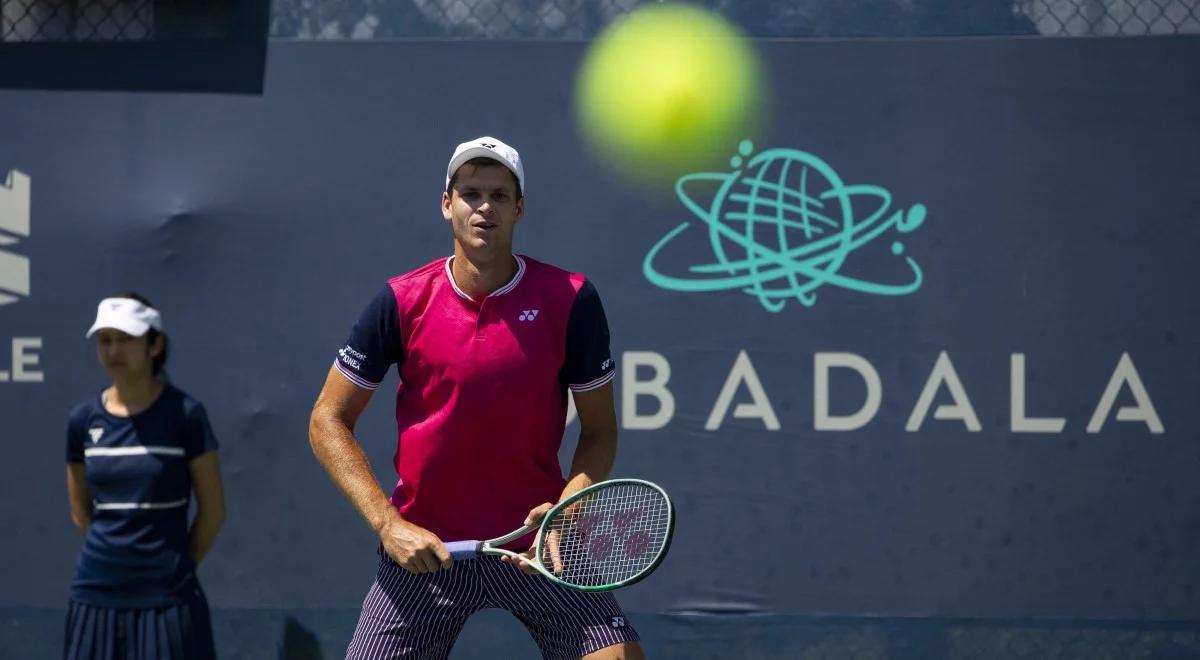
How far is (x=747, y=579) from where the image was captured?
505 cm

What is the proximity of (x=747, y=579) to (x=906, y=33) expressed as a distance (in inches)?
77.1

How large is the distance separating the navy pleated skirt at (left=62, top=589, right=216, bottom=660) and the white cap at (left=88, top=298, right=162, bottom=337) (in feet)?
2.60

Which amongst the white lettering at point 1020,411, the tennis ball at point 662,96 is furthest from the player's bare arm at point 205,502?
the white lettering at point 1020,411

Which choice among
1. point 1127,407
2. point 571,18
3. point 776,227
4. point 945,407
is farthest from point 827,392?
point 571,18

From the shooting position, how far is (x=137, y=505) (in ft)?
13.6

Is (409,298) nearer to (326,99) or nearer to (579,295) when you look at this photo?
(579,295)

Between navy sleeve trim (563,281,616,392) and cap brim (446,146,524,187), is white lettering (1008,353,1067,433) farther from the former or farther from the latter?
cap brim (446,146,524,187)

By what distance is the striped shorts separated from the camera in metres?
Result: 3.14

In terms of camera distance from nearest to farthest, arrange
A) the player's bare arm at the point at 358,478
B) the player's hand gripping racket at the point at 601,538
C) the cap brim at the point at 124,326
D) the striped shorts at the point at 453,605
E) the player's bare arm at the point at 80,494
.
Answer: the player's bare arm at the point at 358,478 → the player's hand gripping racket at the point at 601,538 → the striped shorts at the point at 453,605 → the cap brim at the point at 124,326 → the player's bare arm at the point at 80,494

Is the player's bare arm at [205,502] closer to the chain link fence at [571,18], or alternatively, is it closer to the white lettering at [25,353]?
the white lettering at [25,353]

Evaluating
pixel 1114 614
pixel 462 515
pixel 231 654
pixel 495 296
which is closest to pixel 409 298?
pixel 495 296

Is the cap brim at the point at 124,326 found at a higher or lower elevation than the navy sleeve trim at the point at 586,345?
lower

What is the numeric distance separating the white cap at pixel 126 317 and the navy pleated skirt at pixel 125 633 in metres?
0.79

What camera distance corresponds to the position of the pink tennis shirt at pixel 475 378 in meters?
3.11
